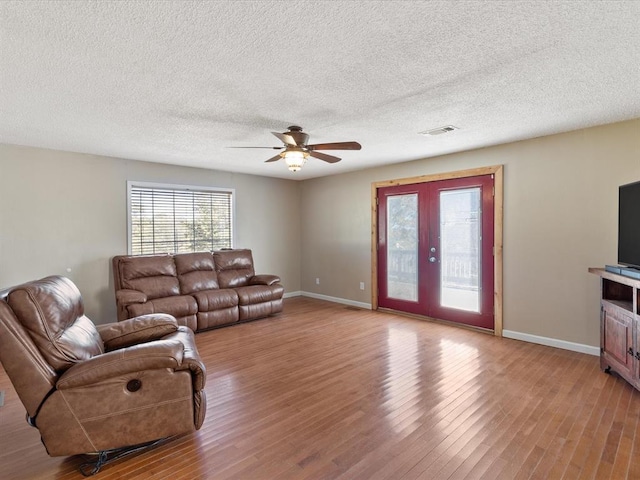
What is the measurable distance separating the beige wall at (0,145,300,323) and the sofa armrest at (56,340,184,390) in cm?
323

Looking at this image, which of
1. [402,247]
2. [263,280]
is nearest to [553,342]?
[402,247]

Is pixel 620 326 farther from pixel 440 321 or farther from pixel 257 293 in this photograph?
pixel 257 293

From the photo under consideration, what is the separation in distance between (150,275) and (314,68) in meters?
3.80

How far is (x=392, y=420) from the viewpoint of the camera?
234 cm

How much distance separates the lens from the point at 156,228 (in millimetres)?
5199

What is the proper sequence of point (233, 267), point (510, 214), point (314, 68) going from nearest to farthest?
1. point (314, 68)
2. point (510, 214)
3. point (233, 267)

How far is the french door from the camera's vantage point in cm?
439

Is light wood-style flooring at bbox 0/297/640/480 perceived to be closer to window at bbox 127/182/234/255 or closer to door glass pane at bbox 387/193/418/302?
door glass pane at bbox 387/193/418/302

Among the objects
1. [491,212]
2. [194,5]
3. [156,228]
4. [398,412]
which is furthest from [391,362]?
[156,228]

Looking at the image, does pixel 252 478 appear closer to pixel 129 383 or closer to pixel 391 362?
pixel 129 383

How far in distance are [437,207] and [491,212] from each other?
76cm

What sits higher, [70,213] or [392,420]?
[70,213]

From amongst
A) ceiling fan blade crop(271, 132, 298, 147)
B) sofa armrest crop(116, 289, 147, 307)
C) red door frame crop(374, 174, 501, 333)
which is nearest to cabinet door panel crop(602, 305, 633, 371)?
red door frame crop(374, 174, 501, 333)

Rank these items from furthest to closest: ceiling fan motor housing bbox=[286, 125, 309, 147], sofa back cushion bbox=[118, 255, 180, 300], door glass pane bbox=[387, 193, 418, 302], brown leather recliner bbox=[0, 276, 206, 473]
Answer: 1. door glass pane bbox=[387, 193, 418, 302]
2. sofa back cushion bbox=[118, 255, 180, 300]
3. ceiling fan motor housing bbox=[286, 125, 309, 147]
4. brown leather recliner bbox=[0, 276, 206, 473]
